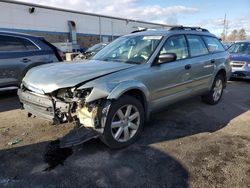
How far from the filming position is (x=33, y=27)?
2553cm

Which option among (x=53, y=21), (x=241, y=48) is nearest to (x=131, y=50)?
(x=241, y=48)

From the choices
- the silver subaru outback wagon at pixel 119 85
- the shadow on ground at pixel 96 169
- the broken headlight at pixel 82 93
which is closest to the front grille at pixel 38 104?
the silver subaru outback wagon at pixel 119 85

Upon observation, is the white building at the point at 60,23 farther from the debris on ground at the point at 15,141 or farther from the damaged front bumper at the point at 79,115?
the damaged front bumper at the point at 79,115

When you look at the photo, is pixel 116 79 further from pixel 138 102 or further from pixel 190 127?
pixel 190 127

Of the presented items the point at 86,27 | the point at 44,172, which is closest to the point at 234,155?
the point at 44,172

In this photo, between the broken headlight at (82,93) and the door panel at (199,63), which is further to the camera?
the door panel at (199,63)

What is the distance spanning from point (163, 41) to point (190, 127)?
1.66 metres

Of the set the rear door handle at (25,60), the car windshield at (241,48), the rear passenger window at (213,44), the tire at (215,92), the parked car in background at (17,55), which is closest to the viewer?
the rear passenger window at (213,44)

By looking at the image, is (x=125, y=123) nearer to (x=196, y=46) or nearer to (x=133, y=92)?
(x=133, y=92)

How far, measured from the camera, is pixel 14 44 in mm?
7090

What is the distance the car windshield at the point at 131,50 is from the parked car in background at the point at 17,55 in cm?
268

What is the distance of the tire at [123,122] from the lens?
3.81 m

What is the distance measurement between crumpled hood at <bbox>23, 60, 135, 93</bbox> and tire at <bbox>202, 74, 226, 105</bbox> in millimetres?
3069

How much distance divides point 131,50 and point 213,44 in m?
2.71
